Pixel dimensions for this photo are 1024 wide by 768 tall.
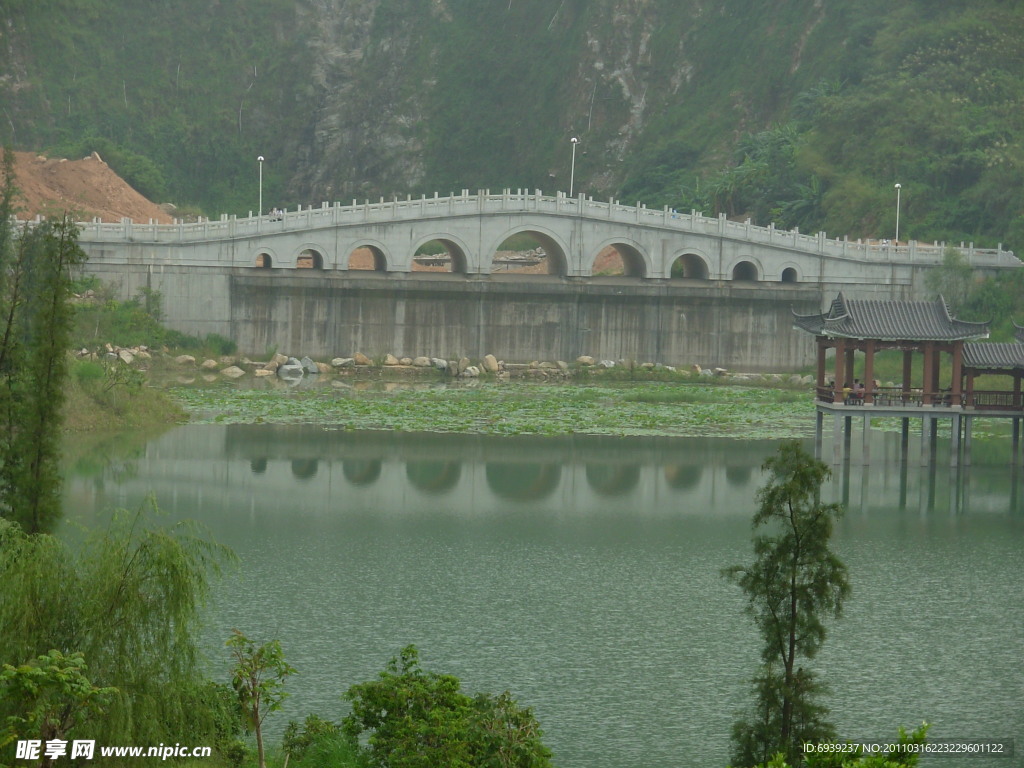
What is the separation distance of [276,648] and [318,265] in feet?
133

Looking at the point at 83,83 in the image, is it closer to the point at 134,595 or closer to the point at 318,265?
the point at 318,265

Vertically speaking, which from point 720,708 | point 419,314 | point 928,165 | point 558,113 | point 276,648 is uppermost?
point 558,113

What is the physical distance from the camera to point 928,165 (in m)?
58.8

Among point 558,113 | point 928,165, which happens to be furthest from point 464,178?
point 928,165

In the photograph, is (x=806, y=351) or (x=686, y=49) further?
(x=686, y=49)

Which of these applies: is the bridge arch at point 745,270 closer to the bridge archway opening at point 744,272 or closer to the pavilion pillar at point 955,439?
the bridge archway opening at point 744,272

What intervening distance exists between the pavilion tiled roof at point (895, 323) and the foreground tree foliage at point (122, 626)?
72.0 ft

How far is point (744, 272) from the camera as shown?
182ft

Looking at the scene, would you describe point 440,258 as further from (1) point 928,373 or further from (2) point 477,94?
(1) point 928,373

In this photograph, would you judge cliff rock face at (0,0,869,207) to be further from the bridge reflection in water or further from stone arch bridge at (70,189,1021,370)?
the bridge reflection in water

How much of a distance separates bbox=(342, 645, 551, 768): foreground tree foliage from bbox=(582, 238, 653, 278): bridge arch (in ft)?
131

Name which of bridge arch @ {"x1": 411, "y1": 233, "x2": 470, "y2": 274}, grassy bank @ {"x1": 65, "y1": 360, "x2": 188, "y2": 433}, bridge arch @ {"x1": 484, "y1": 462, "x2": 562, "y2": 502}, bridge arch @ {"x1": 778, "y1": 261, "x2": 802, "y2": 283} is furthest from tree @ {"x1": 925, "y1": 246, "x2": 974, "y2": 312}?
grassy bank @ {"x1": 65, "y1": 360, "x2": 188, "y2": 433}

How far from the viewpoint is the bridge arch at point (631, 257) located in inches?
2066

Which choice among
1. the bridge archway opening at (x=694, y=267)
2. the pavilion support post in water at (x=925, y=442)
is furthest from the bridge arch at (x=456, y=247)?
the pavilion support post in water at (x=925, y=442)
